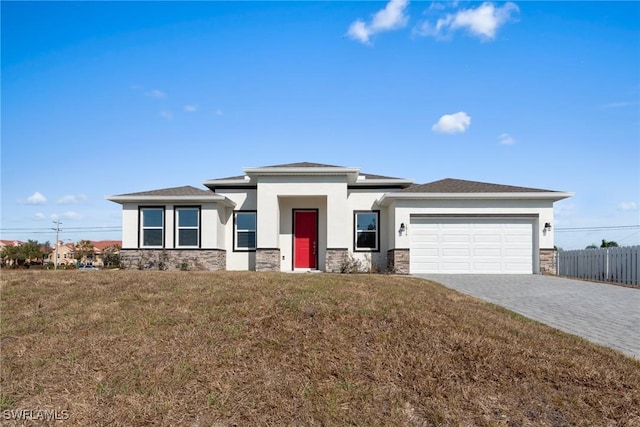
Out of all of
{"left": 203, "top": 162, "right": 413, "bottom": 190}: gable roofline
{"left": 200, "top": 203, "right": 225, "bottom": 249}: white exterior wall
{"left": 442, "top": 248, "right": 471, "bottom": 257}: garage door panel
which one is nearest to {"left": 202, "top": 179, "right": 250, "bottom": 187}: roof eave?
{"left": 203, "top": 162, "right": 413, "bottom": 190}: gable roofline

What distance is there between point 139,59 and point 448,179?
42.9 ft

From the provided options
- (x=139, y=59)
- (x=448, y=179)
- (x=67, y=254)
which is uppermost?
(x=139, y=59)

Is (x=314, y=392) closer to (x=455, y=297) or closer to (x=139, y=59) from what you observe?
(x=455, y=297)

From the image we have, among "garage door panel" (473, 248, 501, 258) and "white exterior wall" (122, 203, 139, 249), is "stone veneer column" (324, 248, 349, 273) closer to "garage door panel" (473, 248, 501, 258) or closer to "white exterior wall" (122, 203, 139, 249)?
"garage door panel" (473, 248, 501, 258)

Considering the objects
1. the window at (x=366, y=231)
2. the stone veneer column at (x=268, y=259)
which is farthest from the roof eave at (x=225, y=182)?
the window at (x=366, y=231)

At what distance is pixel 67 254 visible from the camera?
232 feet

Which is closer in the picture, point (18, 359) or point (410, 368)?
point (410, 368)

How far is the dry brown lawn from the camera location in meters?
3.87

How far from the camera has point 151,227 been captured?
16.8m

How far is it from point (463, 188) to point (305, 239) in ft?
22.1

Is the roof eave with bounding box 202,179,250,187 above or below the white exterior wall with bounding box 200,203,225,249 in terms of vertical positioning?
above

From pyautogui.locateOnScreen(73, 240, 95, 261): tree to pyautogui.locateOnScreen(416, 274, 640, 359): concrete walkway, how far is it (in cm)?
5353

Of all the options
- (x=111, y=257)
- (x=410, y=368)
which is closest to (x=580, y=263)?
(x=410, y=368)

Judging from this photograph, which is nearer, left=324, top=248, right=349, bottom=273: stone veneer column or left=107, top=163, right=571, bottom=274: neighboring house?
left=107, top=163, right=571, bottom=274: neighboring house
